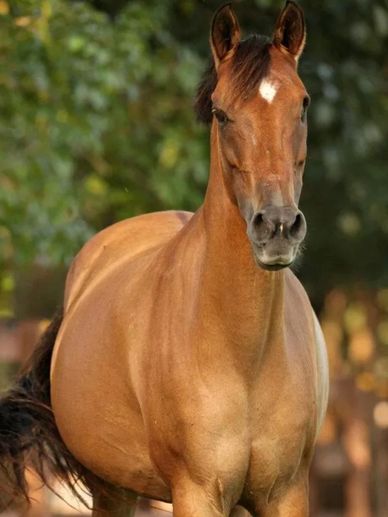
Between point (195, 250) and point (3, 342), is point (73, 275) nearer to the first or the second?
point (195, 250)

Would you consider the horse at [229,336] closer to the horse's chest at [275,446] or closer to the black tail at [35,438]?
the horse's chest at [275,446]

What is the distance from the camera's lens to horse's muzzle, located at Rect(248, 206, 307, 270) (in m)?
5.13

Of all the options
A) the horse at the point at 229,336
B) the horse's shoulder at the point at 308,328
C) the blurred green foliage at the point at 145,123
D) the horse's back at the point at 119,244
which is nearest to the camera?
the horse at the point at 229,336

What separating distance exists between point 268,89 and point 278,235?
0.58 metres

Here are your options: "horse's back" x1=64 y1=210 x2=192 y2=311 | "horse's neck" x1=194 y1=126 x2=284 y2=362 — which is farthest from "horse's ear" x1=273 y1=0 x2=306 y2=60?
"horse's back" x1=64 y1=210 x2=192 y2=311

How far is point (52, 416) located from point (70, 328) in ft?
1.82

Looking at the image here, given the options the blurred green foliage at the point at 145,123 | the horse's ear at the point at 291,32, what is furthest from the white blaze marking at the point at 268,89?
the blurred green foliage at the point at 145,123

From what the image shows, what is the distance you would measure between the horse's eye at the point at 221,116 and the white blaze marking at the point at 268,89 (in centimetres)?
15

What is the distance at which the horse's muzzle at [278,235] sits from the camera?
5.13 meters

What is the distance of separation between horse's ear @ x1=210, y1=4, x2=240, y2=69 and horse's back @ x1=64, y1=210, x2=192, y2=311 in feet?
4.84

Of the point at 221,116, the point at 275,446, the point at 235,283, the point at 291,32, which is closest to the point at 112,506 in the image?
the point at 275,446

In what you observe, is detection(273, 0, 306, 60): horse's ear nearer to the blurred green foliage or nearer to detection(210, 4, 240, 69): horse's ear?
detection(210, 4, 240, 69): horse's ear

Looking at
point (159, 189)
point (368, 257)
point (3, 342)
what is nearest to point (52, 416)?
point (3, 342)

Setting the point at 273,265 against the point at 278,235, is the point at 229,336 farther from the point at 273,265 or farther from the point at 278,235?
the point at 278,235
